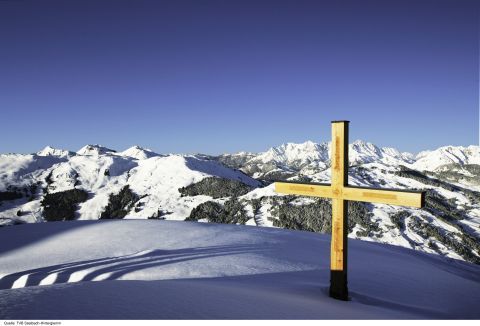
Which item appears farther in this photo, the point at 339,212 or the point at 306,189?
the point at 306,189

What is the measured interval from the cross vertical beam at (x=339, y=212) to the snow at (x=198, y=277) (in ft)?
1.50

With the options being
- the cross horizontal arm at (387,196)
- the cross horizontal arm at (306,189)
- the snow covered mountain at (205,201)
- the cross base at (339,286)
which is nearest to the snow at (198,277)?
the cross base at (339,286)

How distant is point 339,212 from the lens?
316 inches

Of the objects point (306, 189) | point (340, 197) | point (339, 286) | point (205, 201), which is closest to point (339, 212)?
point (340, 197)

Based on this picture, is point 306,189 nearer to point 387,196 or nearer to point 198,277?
point 387,196

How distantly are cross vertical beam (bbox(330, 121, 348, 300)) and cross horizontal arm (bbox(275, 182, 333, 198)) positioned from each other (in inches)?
8.4

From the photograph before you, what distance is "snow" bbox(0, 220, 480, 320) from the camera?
4.63 meters

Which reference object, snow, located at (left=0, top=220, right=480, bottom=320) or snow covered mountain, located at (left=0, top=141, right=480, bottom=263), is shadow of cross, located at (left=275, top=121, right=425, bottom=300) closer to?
snow, located at (left=0, top=220, right=480, bottom=320)

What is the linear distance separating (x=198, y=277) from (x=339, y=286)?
387 cm

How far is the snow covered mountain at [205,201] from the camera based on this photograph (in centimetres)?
9506

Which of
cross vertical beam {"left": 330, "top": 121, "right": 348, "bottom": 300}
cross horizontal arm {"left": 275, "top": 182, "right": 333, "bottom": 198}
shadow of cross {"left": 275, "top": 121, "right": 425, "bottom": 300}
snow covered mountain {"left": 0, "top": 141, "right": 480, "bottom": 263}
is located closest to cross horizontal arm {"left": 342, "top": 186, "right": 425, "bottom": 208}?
shadow of cross {"left": 275, "top": 121, "right": 425, "bottom": 300}

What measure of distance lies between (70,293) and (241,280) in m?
4.74

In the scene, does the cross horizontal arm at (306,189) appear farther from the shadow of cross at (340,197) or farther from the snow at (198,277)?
the snow at (198,277)
